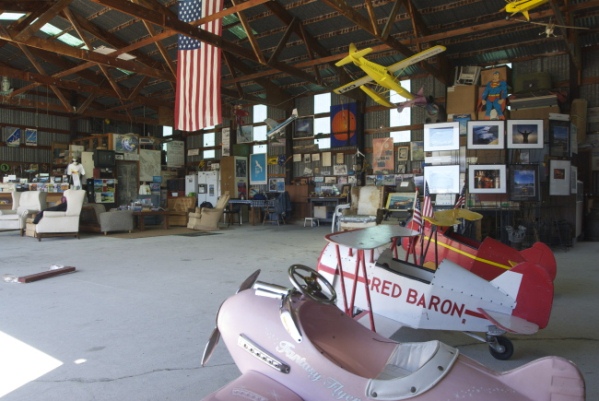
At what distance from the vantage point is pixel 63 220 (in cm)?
845

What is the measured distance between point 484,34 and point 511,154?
325 cm

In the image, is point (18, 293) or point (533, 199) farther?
point (533, 199)

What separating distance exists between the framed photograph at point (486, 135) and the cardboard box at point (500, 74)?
3.15 metres

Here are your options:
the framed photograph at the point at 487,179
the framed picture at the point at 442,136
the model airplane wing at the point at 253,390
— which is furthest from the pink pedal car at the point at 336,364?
the framed photograph at the point at 487,179

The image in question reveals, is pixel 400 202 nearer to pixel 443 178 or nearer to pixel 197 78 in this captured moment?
pixel 443 178

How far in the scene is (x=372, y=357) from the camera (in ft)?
4.82

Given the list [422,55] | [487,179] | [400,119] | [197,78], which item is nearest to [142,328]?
[197,78]

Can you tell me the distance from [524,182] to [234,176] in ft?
31.9

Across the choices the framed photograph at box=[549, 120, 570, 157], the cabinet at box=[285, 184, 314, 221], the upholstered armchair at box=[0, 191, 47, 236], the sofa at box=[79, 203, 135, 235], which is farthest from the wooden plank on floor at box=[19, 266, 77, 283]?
the cabinet at box=[285, 184, 314, 221]

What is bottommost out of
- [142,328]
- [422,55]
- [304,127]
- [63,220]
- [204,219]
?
[142,328]

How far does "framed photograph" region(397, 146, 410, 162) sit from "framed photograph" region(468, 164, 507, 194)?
14.1ft

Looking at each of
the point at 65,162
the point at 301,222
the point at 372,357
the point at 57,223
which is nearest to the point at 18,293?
the point at 372,357

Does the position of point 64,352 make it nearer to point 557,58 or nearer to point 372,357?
point 372,357

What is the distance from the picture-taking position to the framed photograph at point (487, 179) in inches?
280
